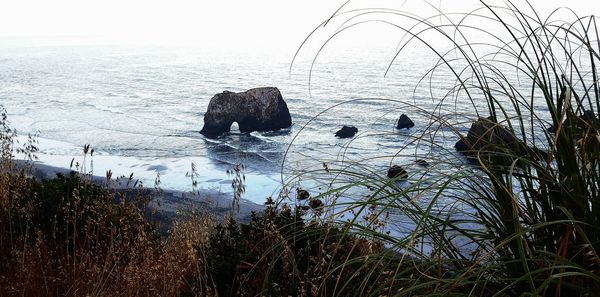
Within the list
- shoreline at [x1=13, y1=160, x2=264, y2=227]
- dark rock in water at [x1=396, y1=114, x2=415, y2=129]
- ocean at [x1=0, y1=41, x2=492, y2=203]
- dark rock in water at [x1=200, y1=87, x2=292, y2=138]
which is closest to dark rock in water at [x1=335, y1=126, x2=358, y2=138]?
ocean at [x1=0, y1=41, x2=492, y2=203]

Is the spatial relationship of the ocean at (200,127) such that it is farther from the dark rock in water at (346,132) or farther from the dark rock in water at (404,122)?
the dark rock in water at (404,122)

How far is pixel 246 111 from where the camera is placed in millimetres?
28781

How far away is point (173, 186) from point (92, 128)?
50.5 feet

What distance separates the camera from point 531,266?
258cm

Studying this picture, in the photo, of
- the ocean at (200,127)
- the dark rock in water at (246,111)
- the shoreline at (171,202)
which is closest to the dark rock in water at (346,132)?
the ocean at (200,127)

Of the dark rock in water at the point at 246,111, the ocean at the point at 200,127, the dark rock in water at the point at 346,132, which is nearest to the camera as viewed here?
the ocean at the point at 200,127

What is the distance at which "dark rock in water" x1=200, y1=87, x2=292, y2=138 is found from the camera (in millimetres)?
28575

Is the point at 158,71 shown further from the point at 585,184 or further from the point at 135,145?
the point at 585,184

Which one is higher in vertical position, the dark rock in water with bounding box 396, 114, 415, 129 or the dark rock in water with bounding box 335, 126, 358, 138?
the dark rock in water with bounding box 396, 114, 415, 129

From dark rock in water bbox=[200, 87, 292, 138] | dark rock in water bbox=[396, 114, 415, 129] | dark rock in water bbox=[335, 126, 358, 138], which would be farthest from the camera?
dark rock in water bbox=[396, 114, 415, 129]

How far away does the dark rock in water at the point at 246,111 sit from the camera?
93.8ft

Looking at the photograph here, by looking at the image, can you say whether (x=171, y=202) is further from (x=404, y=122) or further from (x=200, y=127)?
(x=200, y=127)

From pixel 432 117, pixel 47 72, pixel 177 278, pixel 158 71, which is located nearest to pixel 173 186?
pixel 177 278

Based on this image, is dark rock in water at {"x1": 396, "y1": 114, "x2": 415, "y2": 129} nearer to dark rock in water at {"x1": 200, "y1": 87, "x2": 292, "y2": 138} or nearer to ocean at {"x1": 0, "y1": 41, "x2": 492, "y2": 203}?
ocean at {"x1": 0, "y1": 41, "x2": 492, "y2": 203}
